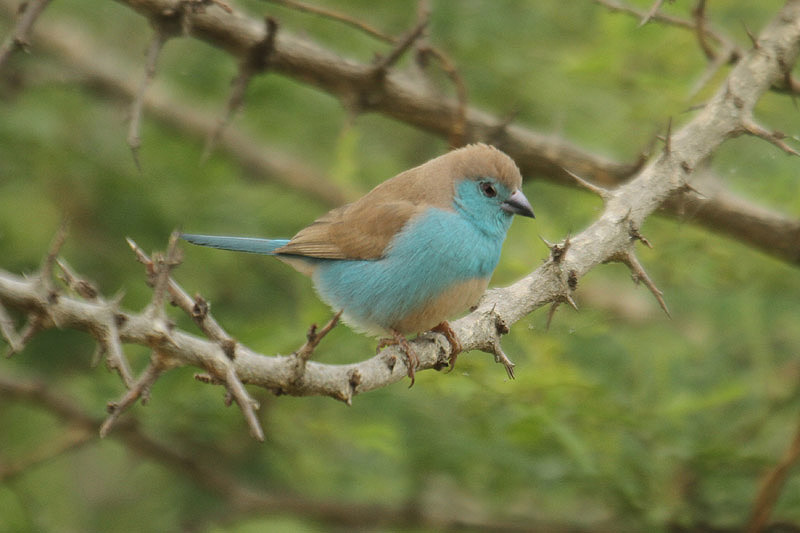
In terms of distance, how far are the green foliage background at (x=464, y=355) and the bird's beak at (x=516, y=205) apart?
1.46 ft

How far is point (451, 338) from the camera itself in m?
3.39

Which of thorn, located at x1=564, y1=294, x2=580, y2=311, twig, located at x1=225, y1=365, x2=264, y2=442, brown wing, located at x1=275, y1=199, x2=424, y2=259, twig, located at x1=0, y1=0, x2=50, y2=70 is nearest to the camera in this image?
twig, located at x1=225, y1=365, x2=264, y2=442

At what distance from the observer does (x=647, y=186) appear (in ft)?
11.2

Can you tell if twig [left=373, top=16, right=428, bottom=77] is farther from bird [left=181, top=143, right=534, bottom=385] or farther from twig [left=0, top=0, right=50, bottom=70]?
twig [left=0, top=0, right=50, bottom=70]

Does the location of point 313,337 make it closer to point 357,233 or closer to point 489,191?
point 357,233

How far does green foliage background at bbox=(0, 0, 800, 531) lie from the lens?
4.52 meters

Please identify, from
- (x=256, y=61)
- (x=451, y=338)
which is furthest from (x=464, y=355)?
(x=256, y=61)

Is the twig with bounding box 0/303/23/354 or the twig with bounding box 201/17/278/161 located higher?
the twig with bounding box 201/17/278/161

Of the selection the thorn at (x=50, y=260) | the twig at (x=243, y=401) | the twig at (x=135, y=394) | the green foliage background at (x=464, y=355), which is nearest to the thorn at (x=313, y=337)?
the twig at (x=243, y=401)

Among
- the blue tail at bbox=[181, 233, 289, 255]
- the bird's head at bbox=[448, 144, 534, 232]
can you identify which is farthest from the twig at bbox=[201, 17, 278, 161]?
the bird's head at bbox=[448, 144, 534, 232]

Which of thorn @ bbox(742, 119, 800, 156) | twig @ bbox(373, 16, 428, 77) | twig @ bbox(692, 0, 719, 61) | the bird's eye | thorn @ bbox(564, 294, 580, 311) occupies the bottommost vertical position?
the bird's eye

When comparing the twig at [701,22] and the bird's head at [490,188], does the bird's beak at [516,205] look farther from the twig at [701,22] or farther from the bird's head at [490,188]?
the twig at [701,22]

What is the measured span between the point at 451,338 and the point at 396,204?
0.97 meters

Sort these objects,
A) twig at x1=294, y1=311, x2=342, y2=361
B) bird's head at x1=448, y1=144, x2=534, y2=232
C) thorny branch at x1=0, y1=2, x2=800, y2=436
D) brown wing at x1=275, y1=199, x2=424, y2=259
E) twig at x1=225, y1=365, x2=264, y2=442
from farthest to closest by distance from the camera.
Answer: bird's head at x1=448, y1=144, x2=534, y2=232
brown wing at x1=275, y1=199, x2=424, y2=259
twig at x1=294, y1=311, x2=342, y2=361
thorny branch at x1=0, y1=2, x2=800, y2=436
twig at x1=225, y1=365, x2=264, y2=442
